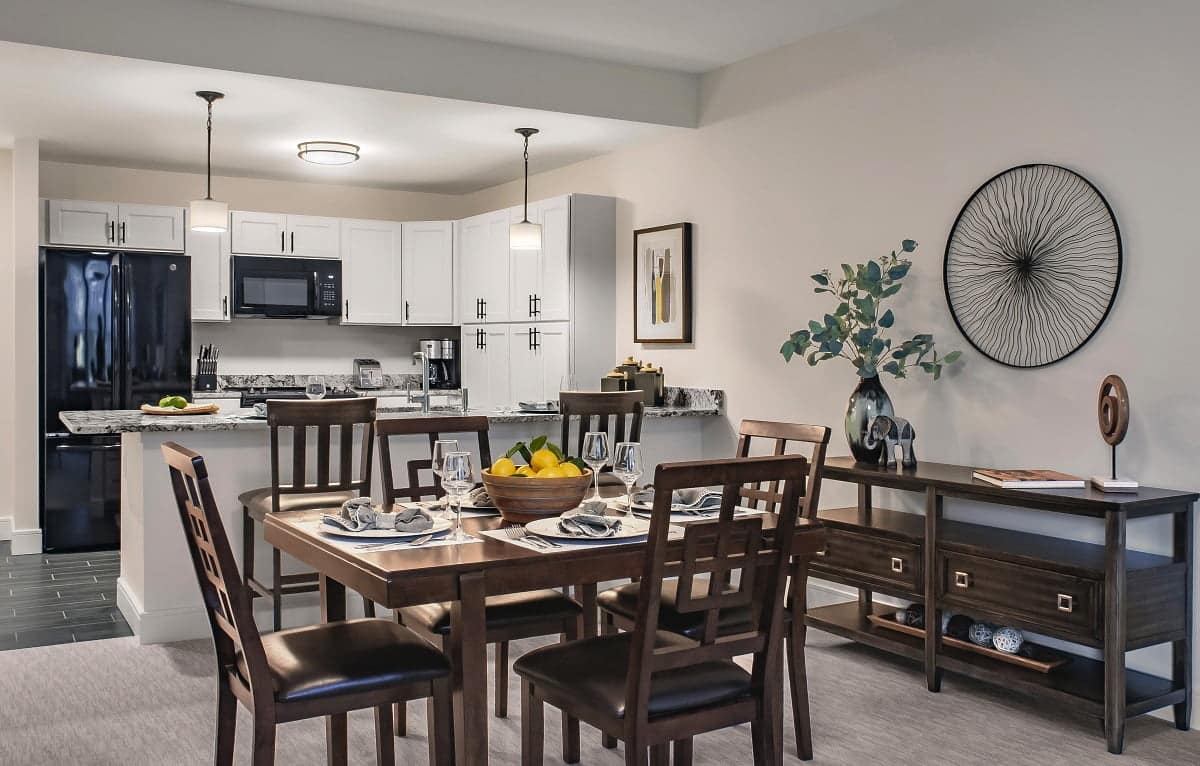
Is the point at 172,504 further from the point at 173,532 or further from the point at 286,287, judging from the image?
the point at 286,287

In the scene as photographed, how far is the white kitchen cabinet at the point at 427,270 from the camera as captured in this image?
729cm

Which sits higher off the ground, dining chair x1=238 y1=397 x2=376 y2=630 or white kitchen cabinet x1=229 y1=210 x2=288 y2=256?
white kitchen cabinet x1=229 y1=210 x2=288 y2=256

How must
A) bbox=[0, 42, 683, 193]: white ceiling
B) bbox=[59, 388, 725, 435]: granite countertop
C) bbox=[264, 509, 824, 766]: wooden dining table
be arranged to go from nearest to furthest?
bbox=[264, 509, 824, 766]: wooden dining table
bbox=[59, 388, 725, 435]: granite countertop
bbox=[0, 42, 683, 193]: white ceiling

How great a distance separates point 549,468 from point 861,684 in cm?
171

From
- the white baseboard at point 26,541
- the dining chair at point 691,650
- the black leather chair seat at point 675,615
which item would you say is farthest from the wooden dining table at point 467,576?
the white baseboard at point 26,541

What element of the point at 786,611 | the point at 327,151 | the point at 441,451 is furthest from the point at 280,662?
the point at 327,151

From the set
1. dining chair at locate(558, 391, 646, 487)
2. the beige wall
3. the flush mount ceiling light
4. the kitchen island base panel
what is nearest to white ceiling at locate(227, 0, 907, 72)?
the beige wall

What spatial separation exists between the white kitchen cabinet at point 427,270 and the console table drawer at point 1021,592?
182 inches

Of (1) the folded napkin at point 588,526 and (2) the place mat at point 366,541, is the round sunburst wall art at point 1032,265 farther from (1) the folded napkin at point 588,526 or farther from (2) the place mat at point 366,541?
(2) the place mat at point 366,541

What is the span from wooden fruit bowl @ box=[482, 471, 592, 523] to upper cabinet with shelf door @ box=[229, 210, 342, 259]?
4.87 m

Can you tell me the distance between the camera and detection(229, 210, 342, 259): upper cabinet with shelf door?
6.86 m

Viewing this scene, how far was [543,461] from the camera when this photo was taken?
2.63 meters

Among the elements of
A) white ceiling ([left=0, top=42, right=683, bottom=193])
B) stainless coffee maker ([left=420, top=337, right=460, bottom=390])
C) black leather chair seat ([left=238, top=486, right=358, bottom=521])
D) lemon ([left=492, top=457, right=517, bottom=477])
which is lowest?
black leather chair seat ([left=238, top=486, right=358, bottom=521])

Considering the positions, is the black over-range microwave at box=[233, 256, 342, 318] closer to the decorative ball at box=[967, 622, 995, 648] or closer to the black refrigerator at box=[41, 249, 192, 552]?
the black refrigerator at box=[41, 249, 192, 552]
